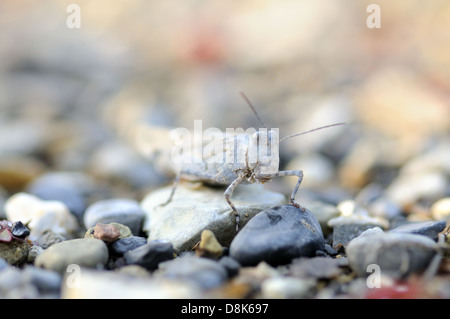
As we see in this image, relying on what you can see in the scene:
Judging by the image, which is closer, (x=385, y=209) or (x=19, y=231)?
(x=19, y=231)

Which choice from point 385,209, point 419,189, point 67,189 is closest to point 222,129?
point 67,189

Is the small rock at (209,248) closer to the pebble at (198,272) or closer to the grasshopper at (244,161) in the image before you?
the pebble at (198,272)

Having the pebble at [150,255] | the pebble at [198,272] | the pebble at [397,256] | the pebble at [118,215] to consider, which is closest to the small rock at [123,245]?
the pebble at [150,255]

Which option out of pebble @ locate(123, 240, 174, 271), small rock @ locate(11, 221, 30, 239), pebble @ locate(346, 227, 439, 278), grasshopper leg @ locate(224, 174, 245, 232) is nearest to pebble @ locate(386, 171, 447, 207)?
grasshopper leg @ locate(224, 174, 245, 232)

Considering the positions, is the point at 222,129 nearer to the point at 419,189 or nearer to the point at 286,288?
the point at 419,189

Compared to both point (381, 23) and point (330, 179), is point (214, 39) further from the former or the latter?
point (330, 179)

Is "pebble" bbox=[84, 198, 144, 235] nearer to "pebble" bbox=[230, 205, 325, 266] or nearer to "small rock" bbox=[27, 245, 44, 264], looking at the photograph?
"small rock" bbox=[27, 245, 44, 264]

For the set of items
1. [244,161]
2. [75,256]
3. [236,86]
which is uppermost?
[236,86]
